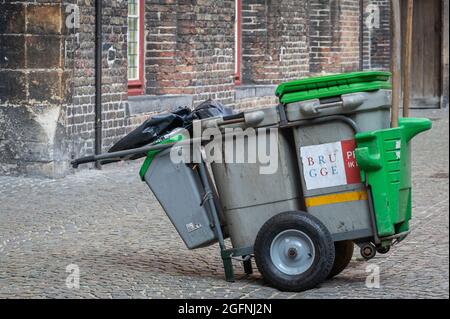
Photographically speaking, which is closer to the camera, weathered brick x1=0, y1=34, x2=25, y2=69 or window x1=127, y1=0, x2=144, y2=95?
weathered brick x1=0, y1=34, x2=25, y2=69

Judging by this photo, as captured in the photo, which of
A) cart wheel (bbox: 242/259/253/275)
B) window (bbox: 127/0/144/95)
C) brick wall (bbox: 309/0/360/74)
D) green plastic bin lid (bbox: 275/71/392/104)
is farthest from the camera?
brick wall (bbox: 309/0/360/74)

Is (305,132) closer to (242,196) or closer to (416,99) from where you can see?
(242,196)

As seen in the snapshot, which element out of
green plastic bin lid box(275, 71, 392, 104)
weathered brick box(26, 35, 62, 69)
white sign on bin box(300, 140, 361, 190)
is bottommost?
white sign on bin box(300, 140, 361, 190)

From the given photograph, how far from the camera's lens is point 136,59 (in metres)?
18.5

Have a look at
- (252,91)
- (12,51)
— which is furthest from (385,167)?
(252,91)

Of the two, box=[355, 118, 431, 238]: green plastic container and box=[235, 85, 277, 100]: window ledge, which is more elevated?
box=[235, 85, 277, 100]: window ledge

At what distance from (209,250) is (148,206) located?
277 centimetres

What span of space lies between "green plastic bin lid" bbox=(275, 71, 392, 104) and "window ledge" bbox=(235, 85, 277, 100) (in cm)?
1368

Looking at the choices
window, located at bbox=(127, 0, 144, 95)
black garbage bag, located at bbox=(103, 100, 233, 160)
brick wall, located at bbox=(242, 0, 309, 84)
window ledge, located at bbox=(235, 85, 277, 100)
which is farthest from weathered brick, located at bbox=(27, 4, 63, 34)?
brick wall, located at bbox=(242, 0, 309, 84)

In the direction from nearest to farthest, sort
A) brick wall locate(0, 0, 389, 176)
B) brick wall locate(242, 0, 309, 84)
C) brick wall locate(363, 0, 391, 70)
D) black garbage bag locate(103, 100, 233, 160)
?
1. black garbage bag locate(103, 100, 233, 160)
2. brick wall locate(0, 0, 389, 176)
3. brick wall locate(242, 0, 309, 84)
4. brick wall locate(363, 0, 391, 70)

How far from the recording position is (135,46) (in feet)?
60.4

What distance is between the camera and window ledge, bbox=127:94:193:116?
17375 millimetres

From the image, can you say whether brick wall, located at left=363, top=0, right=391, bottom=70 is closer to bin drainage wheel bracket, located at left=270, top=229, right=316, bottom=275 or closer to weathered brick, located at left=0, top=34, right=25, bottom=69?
weathered brick, located at left=0, top=34, right=25, bottom=69

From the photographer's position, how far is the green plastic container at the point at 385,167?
802cm
